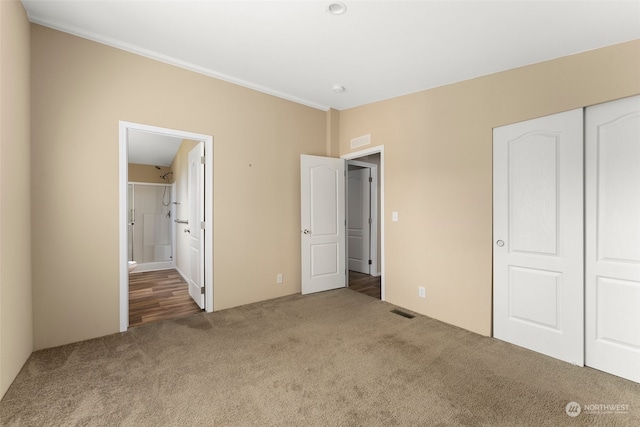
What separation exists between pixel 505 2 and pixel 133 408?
3.56m

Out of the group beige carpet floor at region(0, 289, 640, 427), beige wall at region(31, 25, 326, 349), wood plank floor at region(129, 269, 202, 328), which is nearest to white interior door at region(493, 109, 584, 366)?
beige carpet floor at region(0, 289, 640, 427)

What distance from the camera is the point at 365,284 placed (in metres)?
4.65

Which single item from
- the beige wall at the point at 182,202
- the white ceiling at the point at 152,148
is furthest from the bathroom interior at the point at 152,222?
the beige wall at the point at 182,202

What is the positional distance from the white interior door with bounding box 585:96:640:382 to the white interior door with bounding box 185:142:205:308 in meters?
3.71

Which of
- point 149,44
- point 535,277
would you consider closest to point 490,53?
point 535,277

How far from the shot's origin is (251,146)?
Answer: 361 centimetres

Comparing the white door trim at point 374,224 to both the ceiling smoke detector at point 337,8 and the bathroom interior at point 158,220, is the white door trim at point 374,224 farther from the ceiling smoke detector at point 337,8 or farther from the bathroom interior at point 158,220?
the ceiling smoke detector at point 337,8

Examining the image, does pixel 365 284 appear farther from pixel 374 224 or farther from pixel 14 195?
pixel 14 195

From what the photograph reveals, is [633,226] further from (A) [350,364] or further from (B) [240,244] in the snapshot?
(B) [240,244]

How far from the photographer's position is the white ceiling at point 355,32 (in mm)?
2031

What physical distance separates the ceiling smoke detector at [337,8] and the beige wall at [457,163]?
1604mm

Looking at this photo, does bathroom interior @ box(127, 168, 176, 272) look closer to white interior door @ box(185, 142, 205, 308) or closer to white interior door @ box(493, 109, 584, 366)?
white interior door @ box(185, 142, 205, 308)

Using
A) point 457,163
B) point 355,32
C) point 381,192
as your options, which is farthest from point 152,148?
point 457,163

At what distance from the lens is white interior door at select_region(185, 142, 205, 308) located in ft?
11.1
